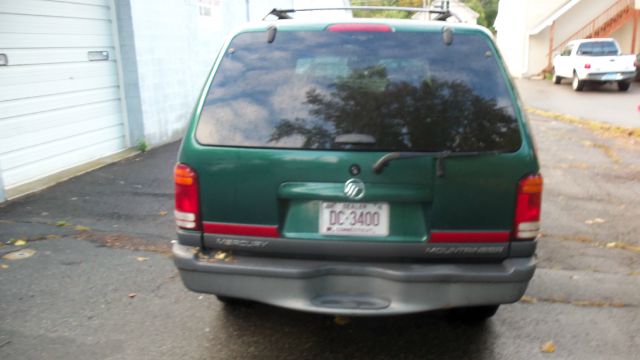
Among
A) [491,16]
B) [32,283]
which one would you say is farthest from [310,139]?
[491,16]

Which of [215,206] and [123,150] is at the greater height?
[215,206]

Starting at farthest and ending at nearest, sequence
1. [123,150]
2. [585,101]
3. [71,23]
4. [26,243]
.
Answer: [585,101] → [123,150] → [71,23] → [26,243]

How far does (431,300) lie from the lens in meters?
3.07

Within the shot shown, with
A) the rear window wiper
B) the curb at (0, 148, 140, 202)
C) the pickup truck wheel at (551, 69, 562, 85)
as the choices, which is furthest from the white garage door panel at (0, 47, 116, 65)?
the pickup truck wheel at (551, 69, 562, 85)

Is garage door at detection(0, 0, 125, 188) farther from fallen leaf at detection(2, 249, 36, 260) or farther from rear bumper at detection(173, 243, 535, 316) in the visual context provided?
rear bumper at detection(173, 243, 535, 316)

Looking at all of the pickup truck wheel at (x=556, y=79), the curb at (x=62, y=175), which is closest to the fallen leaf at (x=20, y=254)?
the curb at (x=62, y=175)

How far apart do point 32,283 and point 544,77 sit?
24.8 meters

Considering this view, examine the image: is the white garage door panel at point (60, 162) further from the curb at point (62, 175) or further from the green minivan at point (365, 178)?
the green minivan at point (365, 178)

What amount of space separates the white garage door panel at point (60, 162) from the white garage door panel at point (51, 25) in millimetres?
1575

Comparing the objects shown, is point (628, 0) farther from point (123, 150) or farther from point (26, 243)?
point (26, 243)

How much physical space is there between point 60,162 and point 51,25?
1.74 meters

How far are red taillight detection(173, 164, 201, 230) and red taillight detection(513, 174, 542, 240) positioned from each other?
166 centimetres

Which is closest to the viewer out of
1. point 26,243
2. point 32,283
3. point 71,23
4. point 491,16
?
point 32,283

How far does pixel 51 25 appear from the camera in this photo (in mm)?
7668
